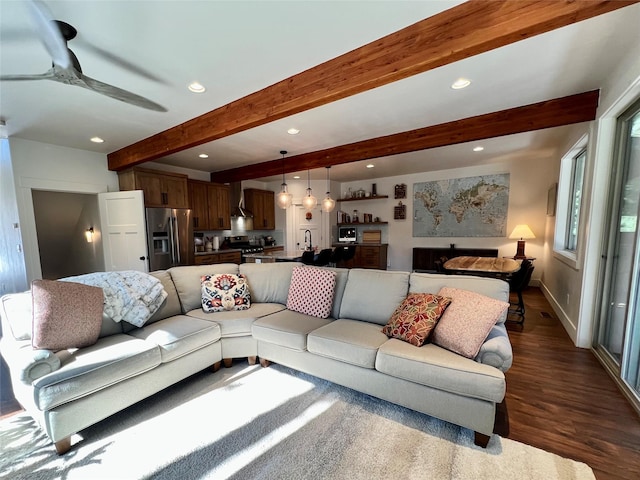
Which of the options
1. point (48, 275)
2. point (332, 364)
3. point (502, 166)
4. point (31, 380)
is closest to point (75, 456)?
point (31, 380)

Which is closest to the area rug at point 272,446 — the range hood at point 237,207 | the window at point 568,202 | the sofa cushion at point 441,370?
the sofa cushion at point 441,370

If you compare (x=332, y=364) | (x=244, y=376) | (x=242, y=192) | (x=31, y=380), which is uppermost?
(x=242, y=192)

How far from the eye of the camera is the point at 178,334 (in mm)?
2162

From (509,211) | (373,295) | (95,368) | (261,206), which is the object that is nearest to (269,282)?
(373,295)

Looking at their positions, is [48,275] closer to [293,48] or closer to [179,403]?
[179,403]

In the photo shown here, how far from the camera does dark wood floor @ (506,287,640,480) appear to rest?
1.52 metres

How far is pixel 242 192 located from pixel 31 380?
208 inches

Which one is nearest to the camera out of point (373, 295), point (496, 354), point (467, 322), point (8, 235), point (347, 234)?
point (496, 354)

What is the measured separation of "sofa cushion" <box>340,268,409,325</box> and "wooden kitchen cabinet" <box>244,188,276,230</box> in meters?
4.68

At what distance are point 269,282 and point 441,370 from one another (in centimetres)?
197

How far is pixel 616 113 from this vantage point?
2.39 meters

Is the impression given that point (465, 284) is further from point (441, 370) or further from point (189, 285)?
point (189, 285)

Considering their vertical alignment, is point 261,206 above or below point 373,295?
above

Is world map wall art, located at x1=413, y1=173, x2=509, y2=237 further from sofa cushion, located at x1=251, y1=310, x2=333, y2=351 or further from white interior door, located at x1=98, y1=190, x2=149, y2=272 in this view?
white interior door, located at x1=98, y1=190, x2=149, y2=272
